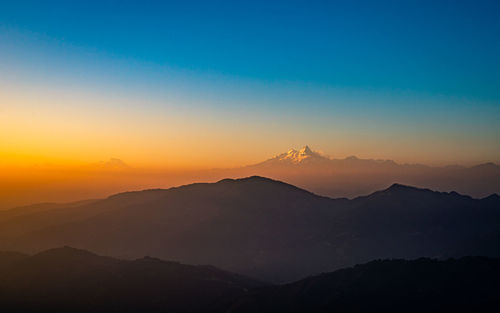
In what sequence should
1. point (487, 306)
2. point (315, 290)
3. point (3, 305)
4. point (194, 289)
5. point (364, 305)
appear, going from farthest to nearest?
point (194, 289), point (315, 290), point (3, 305), point (364, 305), point (487, 306)

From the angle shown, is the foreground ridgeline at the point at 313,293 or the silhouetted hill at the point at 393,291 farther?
the foreground ridgeline at the point at 313,293

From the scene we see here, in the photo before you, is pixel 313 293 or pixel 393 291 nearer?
pixel 393 291

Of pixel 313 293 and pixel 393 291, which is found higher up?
pixel 393 291

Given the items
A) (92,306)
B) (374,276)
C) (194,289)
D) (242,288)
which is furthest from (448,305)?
(92,306)

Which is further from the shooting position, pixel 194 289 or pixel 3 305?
pixel 194 289

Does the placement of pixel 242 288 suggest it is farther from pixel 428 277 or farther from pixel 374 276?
pixel 428 277

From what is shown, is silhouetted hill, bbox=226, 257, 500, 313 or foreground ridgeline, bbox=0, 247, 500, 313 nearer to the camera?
silhouetted hill, bbox=226, 257, 500, 313

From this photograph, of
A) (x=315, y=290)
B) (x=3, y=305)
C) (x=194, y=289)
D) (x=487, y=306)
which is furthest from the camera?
(x=194, y=289)
